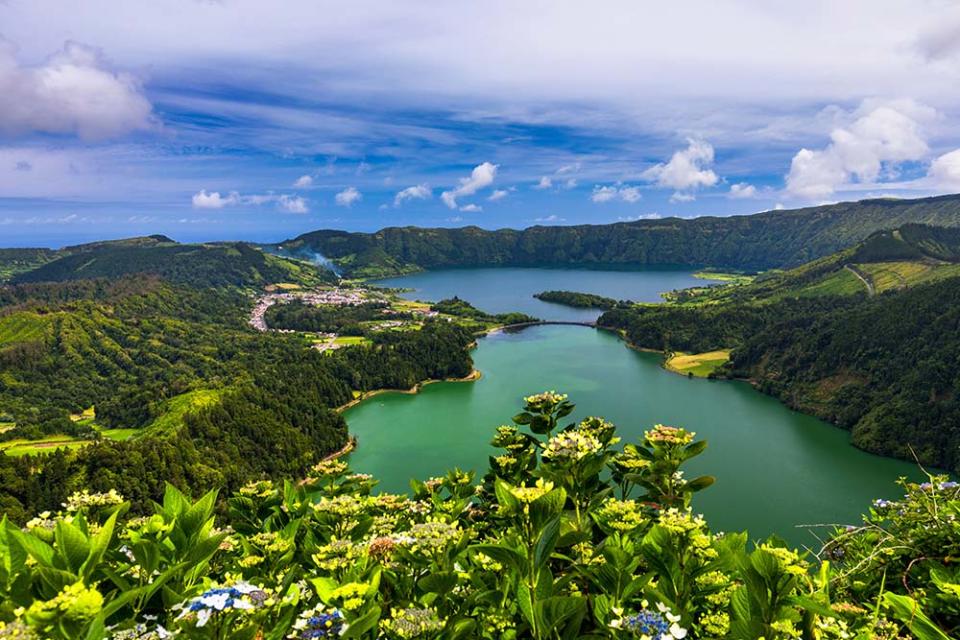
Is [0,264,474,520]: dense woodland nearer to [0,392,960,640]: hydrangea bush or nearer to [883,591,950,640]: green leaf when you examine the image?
[0,392,960,640]: hydrangea bush

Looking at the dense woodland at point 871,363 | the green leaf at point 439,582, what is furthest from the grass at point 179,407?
the dense woodland at point 871,363

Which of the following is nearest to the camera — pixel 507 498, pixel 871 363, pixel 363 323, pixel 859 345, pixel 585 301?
pixel 507 498

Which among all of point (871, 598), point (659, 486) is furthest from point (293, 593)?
point (871, 598)

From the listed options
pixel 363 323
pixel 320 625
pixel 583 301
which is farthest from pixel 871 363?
pixel 363 323

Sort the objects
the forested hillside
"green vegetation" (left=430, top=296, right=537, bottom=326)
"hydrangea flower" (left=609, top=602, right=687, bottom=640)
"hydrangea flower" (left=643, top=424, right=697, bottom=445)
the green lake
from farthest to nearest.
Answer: "green vegetation" (left=430, top=296, right=537, bottom=326) → the forested hillside → the green lake → "hydrangea flower" (left=643, top=424, right=697, bottom=445) → "hydrangea flower" (left=609, top=602, right=687, bottom=640)

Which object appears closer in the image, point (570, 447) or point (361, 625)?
point (361, 625)

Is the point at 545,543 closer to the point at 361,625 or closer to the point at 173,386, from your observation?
the point at 361,625

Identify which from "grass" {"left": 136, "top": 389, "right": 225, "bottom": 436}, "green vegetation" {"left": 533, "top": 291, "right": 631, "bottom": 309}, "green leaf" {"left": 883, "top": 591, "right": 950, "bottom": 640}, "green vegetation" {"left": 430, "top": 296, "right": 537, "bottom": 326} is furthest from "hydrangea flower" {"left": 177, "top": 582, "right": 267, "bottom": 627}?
"green vegetation" {"left": 533, "top": 291, "right": 631, "bottom": 309}
